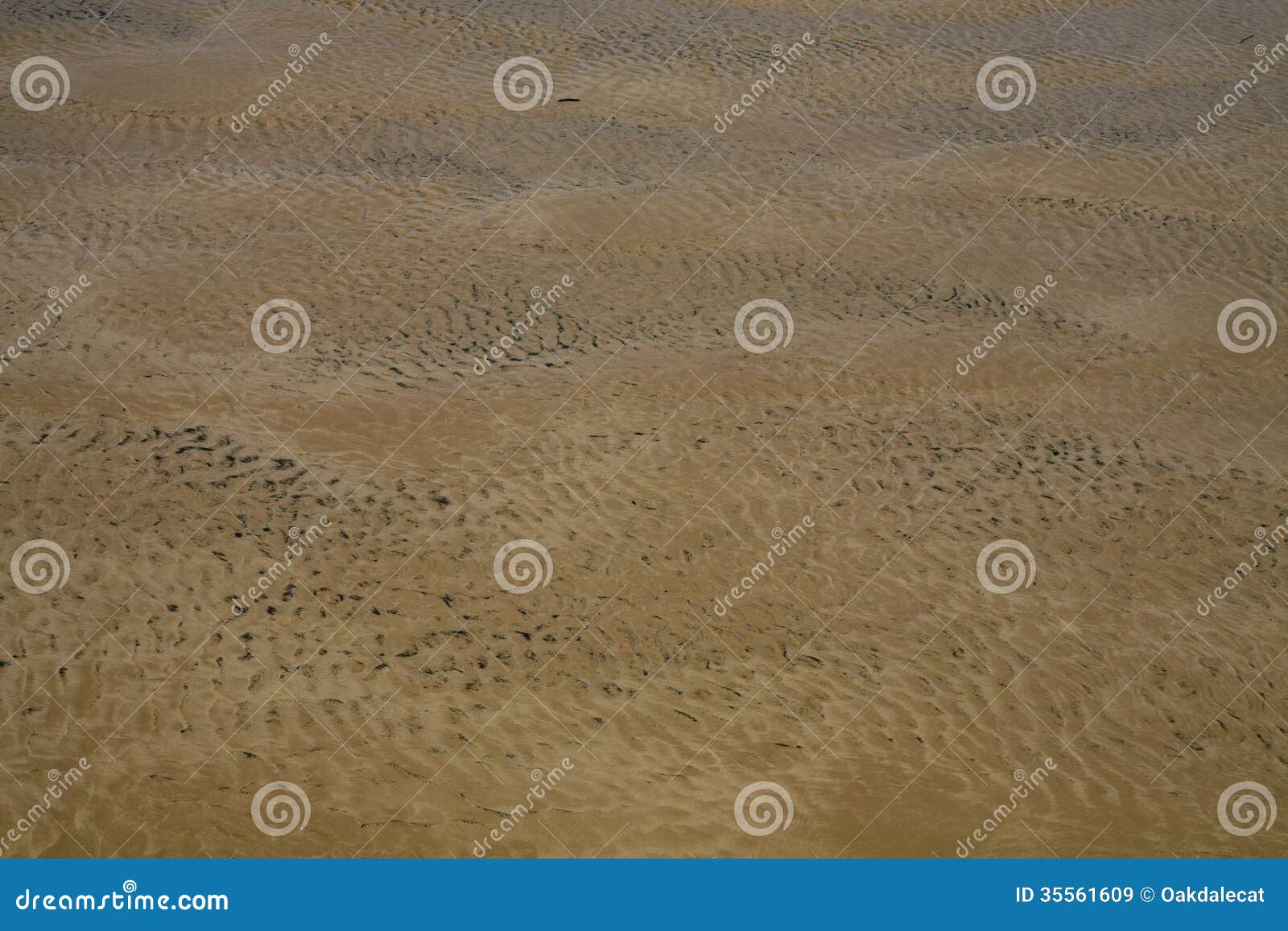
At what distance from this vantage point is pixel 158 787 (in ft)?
25.4

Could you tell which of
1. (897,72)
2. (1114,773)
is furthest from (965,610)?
(897,72)

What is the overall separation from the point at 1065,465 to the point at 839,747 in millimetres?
5181
